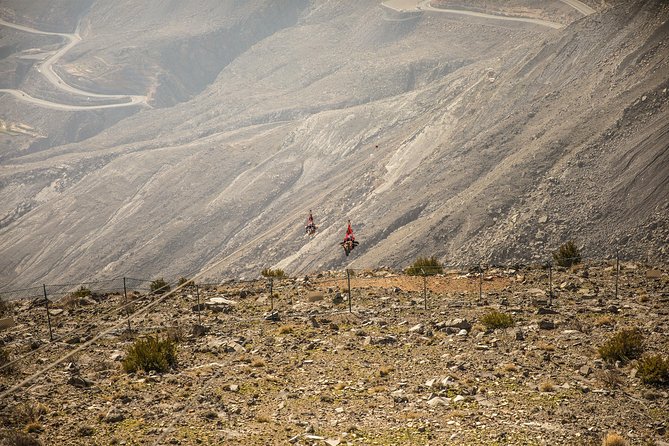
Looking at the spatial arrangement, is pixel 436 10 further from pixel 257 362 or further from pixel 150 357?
pixel 150 357

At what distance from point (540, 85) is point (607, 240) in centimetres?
3474

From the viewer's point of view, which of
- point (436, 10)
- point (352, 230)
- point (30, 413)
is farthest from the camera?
point (436, 10)

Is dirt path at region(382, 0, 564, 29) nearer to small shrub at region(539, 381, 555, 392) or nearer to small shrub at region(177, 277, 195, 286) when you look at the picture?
small shrub at region(177, 277, 195, 286)

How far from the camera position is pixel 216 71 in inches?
7579

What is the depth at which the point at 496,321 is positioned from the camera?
23203 mm

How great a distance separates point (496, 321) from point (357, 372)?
20.2 ft

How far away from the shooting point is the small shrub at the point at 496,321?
23.2 meters

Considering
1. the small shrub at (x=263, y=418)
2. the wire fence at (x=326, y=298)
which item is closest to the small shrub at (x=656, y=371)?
the wire fence at (x=326, y=298)

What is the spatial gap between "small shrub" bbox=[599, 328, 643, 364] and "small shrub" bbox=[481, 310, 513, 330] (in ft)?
12.9

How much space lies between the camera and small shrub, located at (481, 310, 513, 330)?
23203 millimetres

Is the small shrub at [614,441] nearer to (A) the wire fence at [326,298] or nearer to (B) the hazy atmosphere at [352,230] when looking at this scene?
(B) the hazy atmosphere at [352,230]

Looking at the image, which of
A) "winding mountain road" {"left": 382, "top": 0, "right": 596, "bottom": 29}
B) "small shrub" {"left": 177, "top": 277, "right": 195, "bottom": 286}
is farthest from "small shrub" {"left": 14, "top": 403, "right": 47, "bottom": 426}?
"winding mountain road" {"left": 382, "top": 0, "right": 596, "bottom": 29}

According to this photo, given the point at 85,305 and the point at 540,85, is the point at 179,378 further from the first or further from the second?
the point at 540,85

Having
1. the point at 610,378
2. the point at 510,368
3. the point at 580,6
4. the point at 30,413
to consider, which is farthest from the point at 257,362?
the point at 580,6
